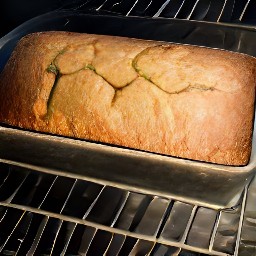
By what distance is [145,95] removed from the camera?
67.3 inches

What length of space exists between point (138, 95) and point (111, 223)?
60 cm

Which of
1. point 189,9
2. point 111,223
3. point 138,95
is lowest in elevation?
point 111,223

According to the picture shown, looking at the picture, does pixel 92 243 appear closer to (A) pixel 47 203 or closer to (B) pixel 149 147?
(A) pixel 47 203

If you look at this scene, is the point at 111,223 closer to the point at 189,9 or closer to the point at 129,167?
the point at 129,167

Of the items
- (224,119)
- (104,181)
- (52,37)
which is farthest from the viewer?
(52,37)

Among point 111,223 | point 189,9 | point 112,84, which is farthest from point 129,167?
point 189,9

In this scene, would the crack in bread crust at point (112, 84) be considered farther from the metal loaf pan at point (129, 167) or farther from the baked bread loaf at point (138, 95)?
the metal loaf pan at point (129, 167)

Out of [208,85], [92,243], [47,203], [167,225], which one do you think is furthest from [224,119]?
[47,203]

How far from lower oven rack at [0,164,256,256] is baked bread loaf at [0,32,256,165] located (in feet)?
0.80

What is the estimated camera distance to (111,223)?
1.67 m

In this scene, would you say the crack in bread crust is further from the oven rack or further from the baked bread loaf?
the oven rack

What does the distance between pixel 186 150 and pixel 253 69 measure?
1.71 ft

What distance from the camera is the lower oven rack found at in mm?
1584

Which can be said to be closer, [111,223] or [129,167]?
[129,167]
